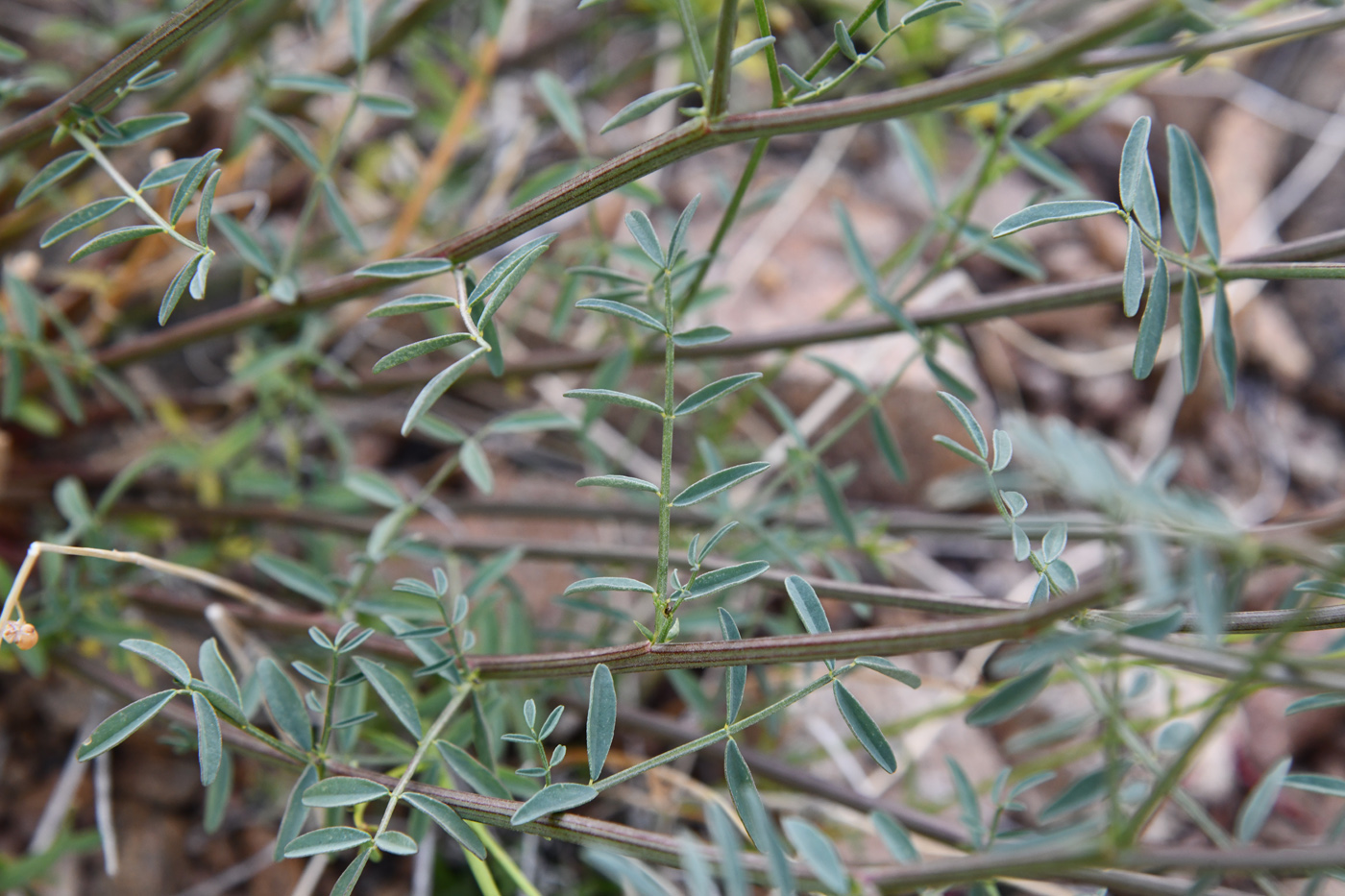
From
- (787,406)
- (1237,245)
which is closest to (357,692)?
(787,406)

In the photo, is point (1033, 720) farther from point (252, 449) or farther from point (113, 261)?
point (113, 261)

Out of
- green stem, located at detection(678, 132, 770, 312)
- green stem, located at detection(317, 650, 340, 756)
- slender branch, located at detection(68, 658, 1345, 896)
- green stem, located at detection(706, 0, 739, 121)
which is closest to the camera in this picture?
slender branch, located at detection(68, 658, 1345, 896)

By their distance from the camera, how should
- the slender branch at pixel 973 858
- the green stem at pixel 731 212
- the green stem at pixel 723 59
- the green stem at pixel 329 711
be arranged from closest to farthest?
the slender branch at pixel 973 858, the green stem at pixel 723 59, the green stem at pixel 329 711, the green stem at pixel 731 212

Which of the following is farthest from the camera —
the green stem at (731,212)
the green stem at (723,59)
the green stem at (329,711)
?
the green stem at (731,212)

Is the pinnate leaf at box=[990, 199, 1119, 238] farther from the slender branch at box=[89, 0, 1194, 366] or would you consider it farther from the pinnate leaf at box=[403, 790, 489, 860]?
the pinnate leaf at box=[403, 790, 489, 860]

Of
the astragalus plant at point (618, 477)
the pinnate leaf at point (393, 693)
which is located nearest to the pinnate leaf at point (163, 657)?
the astragalus plant at point (618, 477)

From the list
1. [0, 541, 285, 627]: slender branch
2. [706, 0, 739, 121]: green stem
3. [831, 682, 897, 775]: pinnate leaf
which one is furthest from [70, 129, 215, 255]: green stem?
[831, 682, 897, 775]: pinnate leaf

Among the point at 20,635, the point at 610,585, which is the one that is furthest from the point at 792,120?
the point at 20,635

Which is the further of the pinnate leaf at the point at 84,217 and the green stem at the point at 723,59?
the pinnate leaf at the point at 84,217

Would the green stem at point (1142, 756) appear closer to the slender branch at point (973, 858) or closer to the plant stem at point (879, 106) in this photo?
the slender branch at point (973, 858)

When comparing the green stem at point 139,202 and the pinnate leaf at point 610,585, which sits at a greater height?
the green stem at point 139,202

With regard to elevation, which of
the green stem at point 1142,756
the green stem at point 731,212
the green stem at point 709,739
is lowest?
the green stem at point 1142,756
